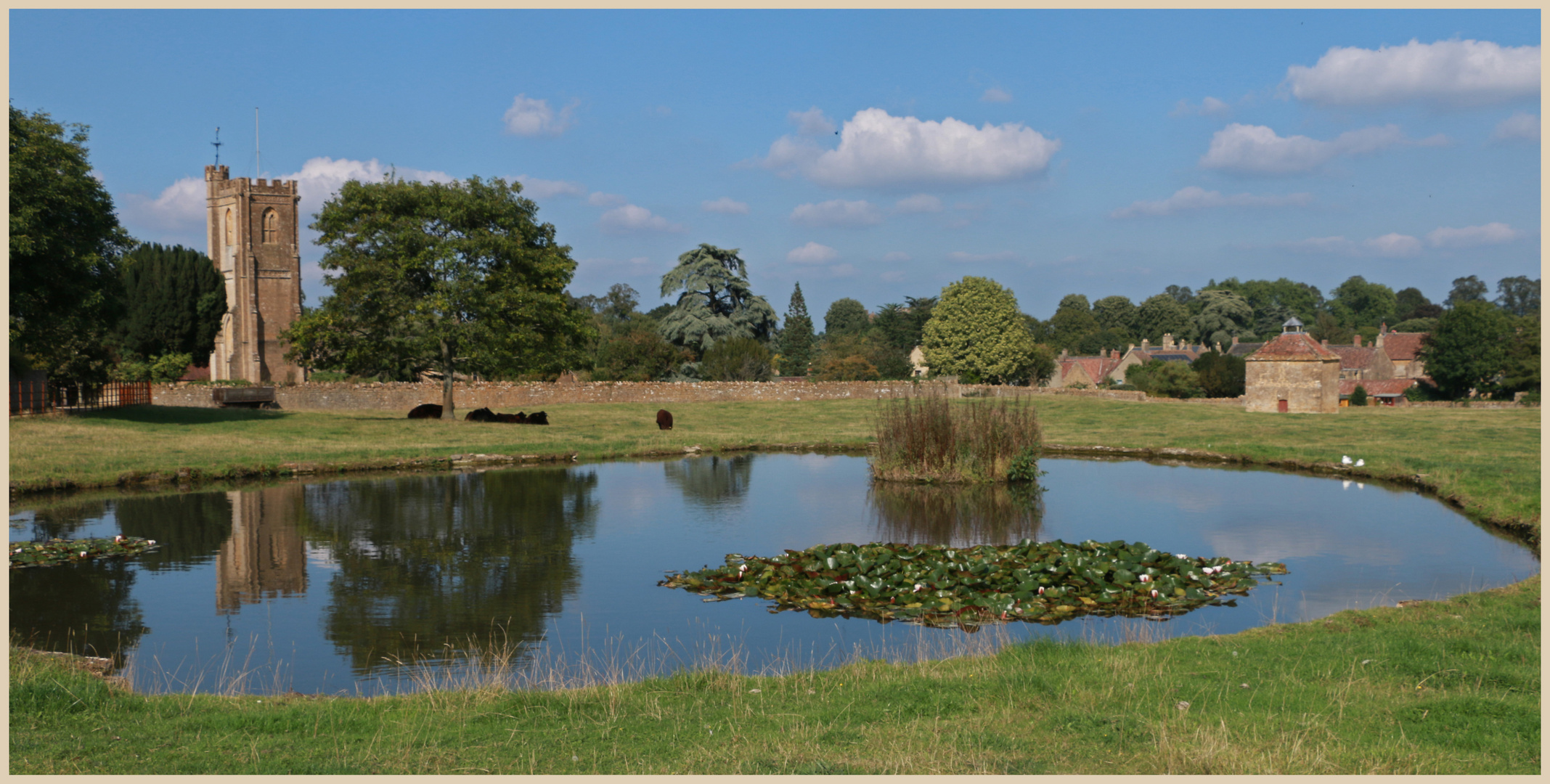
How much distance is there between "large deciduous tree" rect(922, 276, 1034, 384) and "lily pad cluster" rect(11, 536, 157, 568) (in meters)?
63.5

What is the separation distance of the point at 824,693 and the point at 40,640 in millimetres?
7647

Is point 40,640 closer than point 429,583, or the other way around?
point 40,640

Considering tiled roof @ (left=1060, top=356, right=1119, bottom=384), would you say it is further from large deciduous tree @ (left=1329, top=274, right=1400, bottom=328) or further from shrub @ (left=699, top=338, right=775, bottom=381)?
large deciduous tree @ (left=1329, top=274, right=1400, bottom=328)

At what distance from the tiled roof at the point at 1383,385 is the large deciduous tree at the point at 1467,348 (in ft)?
21.9

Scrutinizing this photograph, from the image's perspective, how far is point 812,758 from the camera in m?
5.31

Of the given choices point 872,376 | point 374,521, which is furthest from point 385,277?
point 872,376

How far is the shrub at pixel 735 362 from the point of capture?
195 feet

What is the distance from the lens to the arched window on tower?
73.4 meters

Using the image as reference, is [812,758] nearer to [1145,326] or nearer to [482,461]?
[482,461]

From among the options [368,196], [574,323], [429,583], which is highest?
[368,196]

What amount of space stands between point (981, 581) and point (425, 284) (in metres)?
→ 30.0

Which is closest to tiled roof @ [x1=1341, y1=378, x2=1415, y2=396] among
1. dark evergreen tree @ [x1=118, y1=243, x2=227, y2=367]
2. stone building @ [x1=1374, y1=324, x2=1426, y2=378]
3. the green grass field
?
stone building @ [x1=1374, y1=324, x2=1426, y2=378]

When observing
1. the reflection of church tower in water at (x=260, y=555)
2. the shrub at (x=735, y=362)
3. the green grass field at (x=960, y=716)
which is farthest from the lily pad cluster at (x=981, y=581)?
the shrub at (x=735, y=362)

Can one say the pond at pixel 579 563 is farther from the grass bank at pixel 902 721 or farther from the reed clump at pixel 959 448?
the grass bank at pixel 902 721
